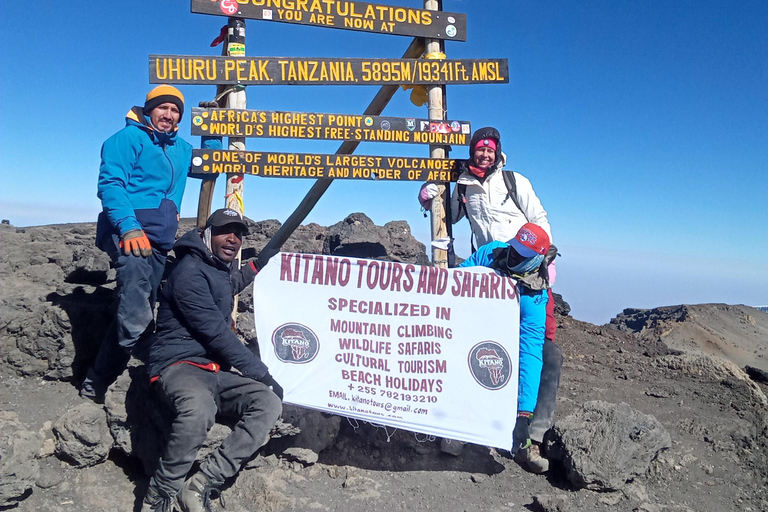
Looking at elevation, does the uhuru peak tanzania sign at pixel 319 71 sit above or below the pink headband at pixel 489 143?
above

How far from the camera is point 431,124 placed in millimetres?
5297

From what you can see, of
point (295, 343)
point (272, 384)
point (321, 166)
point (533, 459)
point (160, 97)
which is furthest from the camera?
point (321, 166)

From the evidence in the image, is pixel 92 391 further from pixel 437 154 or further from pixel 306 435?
pixel 437 154

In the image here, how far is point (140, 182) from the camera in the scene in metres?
→ 4.13

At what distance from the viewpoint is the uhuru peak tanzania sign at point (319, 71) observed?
464 cm

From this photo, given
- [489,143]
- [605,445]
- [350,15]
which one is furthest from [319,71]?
[605,445]

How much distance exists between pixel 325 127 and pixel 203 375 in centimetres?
252

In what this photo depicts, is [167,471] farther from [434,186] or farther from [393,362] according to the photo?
[434,186]

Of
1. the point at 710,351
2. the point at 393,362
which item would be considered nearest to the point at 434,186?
the point at 393,362

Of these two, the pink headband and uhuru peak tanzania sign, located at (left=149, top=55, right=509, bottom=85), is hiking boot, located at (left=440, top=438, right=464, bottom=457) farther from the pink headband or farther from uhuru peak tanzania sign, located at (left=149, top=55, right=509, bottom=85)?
uhuru peak tanzania sign, located at (left=149, top=55, right=509, bottom=85)

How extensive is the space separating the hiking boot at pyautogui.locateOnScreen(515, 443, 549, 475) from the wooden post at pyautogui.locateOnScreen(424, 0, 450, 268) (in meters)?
1.87

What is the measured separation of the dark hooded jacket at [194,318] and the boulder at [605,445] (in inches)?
107

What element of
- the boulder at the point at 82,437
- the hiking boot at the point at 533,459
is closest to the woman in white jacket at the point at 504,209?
the hiking boot at the point at 533,459

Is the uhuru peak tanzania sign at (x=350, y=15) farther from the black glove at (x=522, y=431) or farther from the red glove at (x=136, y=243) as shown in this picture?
the black glove at (x=522, y=431)
